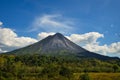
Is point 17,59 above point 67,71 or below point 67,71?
above

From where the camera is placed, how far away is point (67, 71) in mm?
101250

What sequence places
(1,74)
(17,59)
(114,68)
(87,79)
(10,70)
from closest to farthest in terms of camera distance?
(87,79)
(1,74)
(10,70)
(114,68)
(17,59)

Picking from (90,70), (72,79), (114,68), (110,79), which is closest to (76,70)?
(90,70)

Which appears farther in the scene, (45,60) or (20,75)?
(45,60)

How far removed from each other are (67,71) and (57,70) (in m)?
6.12

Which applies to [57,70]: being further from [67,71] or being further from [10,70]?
[10,70]

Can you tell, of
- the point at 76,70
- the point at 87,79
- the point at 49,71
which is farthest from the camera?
the point at 76,70

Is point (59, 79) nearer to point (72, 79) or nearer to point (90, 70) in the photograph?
point (72, 79)

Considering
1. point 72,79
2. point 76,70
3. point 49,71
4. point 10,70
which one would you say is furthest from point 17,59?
point 72,79

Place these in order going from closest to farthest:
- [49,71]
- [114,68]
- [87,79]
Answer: [87,79]
[49,71]
[114,68]

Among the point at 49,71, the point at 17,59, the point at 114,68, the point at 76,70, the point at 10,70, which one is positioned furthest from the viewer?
the point at 17,59

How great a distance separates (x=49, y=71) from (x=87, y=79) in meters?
20.7

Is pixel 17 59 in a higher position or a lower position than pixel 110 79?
higher

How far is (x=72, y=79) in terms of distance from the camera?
94562 millimetres
